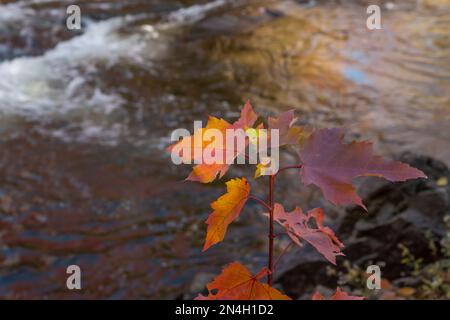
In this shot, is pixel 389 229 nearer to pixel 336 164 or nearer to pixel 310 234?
pixel 310 234

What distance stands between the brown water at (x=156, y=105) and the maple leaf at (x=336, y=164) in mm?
2864

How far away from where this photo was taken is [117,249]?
13.4ft

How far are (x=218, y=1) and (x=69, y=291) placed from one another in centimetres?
810

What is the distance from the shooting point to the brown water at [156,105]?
159 inches

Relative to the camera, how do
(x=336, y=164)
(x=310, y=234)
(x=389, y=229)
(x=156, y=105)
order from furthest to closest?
(x=156, y=105) < (x=389, y=229) < (x=310, y=234) < (x=336, y=164)

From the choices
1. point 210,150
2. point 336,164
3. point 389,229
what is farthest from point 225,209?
point 389,229

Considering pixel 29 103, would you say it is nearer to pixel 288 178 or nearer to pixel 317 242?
pixel 288 178

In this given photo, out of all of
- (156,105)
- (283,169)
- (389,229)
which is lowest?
(389,229)

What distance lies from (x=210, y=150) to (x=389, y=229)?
2.28m

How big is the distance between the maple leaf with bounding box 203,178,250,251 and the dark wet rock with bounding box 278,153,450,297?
201 centimetres

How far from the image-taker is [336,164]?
38.0 inches

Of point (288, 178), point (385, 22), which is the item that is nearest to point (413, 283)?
point (288, 178)

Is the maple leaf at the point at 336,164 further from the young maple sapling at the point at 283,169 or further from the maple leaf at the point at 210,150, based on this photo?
the maple leaf at the point at 210,150

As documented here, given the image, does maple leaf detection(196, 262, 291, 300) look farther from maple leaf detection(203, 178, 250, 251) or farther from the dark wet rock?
the dark wet rock
